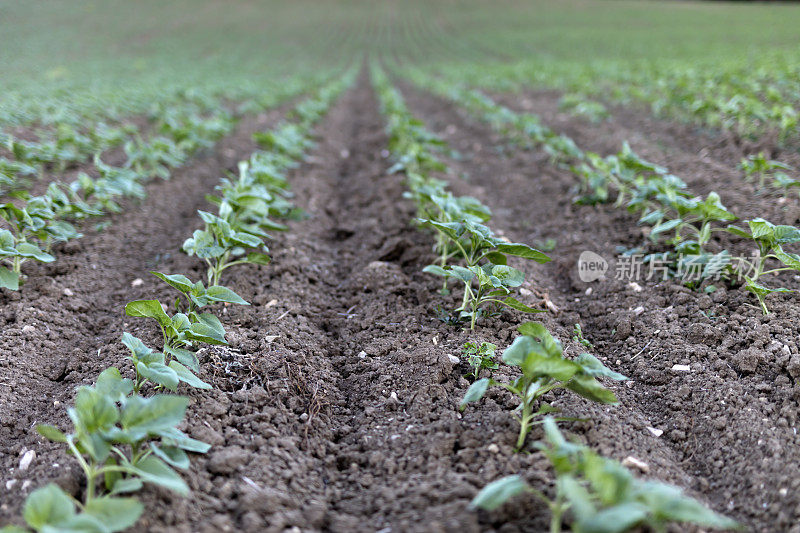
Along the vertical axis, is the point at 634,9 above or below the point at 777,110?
above

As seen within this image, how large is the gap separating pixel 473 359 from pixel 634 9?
51.0 m

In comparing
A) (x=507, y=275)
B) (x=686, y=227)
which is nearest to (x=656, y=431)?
(x=507, y=275)

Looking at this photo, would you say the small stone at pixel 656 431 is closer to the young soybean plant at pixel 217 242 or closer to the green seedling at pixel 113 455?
the green seedling at pixel 113 455

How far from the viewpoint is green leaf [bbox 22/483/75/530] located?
152 centimetres

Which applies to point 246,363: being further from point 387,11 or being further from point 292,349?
point 387,11

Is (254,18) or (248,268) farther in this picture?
(254,18)

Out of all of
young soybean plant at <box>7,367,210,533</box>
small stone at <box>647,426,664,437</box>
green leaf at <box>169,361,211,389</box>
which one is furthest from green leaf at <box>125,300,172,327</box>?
small stone at <box>647,426,664,437</box>

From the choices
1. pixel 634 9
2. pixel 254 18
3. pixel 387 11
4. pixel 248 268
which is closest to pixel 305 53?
pixel 254 18

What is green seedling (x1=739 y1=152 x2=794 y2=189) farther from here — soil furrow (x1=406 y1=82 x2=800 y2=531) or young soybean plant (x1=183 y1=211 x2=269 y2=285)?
young soybean plant (x1=183 y1=211 x2=269 y2=285)

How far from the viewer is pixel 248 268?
12.8 ft

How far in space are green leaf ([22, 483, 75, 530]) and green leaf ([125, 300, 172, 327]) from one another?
98 cm

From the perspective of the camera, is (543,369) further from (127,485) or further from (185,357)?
(185,357)

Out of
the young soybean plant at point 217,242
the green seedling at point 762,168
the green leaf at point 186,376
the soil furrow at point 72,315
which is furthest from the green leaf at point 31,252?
the green seedling at point 762,168

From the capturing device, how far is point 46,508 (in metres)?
1.54
